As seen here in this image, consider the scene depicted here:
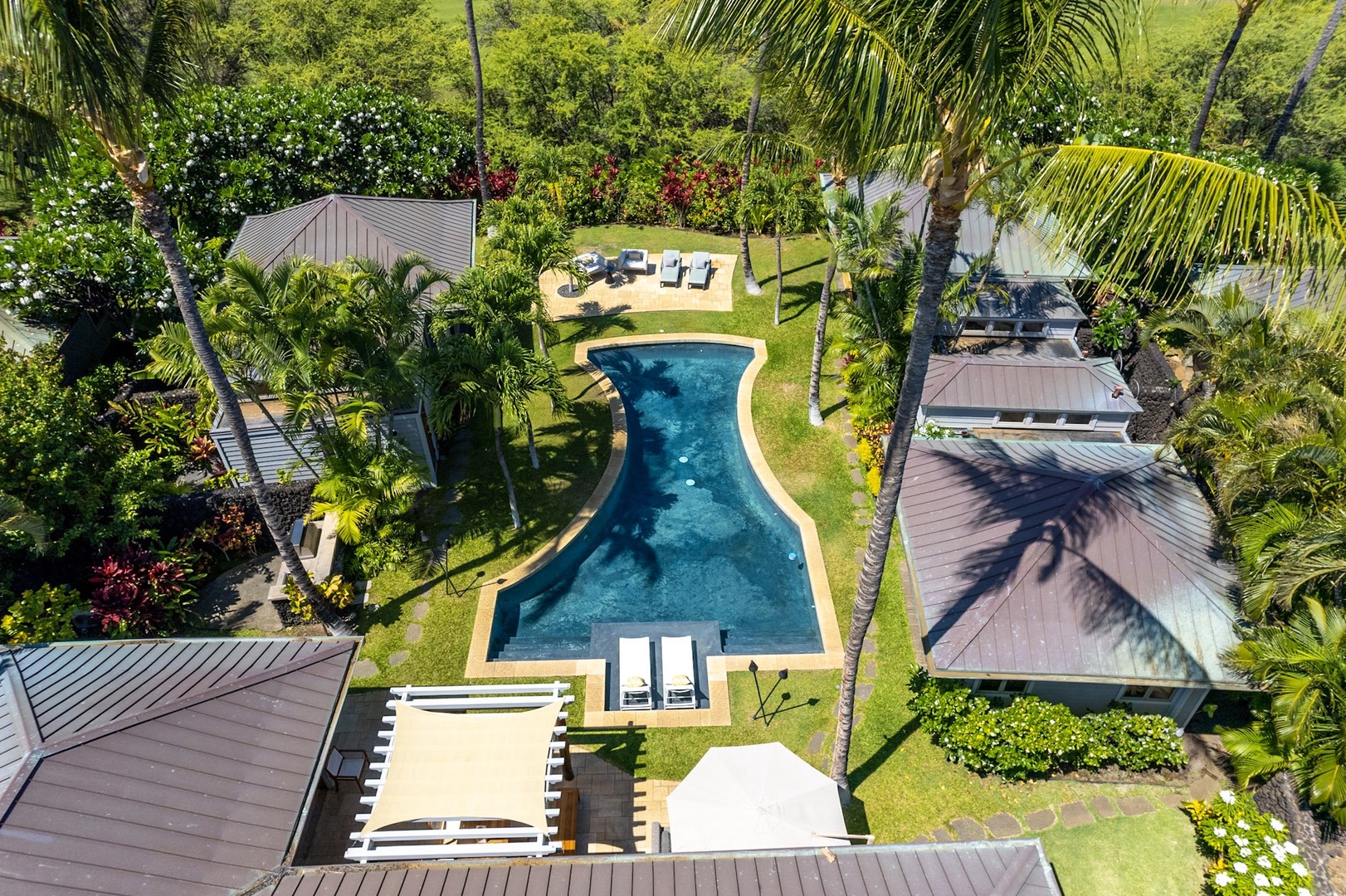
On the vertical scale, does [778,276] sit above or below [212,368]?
above

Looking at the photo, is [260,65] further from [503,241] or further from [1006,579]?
[1006,579]

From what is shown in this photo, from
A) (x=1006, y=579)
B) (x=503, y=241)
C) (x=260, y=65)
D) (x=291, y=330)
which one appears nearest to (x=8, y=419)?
(x=291, y=330)

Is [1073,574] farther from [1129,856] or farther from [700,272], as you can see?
[700,272]

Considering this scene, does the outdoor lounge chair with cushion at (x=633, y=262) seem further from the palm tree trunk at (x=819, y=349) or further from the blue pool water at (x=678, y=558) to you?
the palm tree trunk at (x=819, y=349)

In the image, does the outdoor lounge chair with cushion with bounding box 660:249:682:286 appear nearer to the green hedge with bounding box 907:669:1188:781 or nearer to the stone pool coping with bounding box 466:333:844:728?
the stone pool coping with bounding box 466:333:844:728

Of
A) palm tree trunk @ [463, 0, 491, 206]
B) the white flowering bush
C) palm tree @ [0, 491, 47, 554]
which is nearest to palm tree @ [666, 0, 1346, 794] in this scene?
the white flowering bush

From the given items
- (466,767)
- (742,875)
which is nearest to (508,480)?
(466,767)

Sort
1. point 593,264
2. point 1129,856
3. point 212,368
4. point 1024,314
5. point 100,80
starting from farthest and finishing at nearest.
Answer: point 593,264, point 1024,314, point 1129,856, point 212,368, point 100,80
